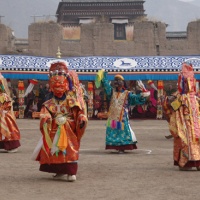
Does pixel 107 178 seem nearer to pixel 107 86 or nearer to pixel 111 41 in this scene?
pixel 107 86

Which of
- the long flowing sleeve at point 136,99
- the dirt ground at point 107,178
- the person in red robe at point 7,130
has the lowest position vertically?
the dirt ground at point 107,178

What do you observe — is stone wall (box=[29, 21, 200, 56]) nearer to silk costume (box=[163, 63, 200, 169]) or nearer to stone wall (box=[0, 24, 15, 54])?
stone wall (box=[0, 24, 15, 54])

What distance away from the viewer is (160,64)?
29.0 meters

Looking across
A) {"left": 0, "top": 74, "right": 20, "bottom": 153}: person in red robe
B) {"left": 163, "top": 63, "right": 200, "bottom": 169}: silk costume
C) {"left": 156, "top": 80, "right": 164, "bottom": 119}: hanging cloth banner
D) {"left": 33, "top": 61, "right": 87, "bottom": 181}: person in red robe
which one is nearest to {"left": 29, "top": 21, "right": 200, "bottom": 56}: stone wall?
{"left": 156, "top": 80, "right": 164, "bottom": 119}: hanging cloth banner

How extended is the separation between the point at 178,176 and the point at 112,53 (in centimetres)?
2203

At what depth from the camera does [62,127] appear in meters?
10.5

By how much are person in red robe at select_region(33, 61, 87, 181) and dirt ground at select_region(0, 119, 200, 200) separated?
25cm

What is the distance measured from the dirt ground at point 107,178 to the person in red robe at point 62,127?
25 centimetres

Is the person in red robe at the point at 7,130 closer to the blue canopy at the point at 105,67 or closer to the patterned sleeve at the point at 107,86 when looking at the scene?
the patterned sleeve at the point at 107,86

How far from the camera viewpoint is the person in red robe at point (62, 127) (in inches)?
409

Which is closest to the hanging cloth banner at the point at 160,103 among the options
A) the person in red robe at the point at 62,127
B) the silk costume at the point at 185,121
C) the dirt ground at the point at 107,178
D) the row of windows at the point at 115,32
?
the row of windows at the point at 115,32

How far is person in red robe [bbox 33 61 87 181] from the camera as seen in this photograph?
10398 millimetres

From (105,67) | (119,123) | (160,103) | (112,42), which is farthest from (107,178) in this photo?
(112,42)

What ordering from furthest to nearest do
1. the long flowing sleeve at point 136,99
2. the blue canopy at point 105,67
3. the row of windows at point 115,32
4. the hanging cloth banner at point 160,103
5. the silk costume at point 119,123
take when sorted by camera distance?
the row of windows at point 115,32 < the hanging cloth banner at point 160,103 < the blue canopy at point 105,67 < the silk costume at point 119,123 < the long flowing sleeve at point 136,99
